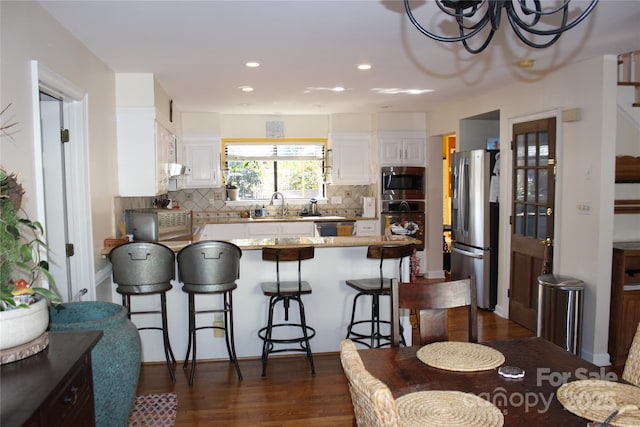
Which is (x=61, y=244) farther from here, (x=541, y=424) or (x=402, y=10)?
(x=541, y=424)

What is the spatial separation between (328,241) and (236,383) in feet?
4.43

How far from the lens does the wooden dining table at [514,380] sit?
157 centimetres

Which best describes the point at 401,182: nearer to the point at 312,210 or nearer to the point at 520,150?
the point at 312,210

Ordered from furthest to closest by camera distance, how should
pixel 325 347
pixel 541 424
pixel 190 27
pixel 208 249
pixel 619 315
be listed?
1. pixel 325 347
2. pixel 619 315
3. pixel 208 249
4. pixel 190 27
5. pixel 541 424

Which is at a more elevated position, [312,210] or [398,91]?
[398,91]

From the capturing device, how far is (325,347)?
4285mm

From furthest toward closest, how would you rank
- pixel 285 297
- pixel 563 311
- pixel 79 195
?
pixel 563 311
pixel 285 297
pixel 79 195

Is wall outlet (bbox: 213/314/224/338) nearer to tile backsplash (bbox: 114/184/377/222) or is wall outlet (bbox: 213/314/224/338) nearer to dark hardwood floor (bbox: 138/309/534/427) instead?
dark hardwood floor (bbox: 138/309/534/427)

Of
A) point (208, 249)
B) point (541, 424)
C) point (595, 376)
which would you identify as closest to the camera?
point (541, 424)

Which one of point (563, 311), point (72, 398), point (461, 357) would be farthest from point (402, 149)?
point (72, 398)

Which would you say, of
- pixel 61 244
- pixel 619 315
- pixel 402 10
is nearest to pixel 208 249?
pixel 61 244

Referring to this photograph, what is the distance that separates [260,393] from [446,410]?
87.1 inches

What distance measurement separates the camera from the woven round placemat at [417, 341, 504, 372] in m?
1.92

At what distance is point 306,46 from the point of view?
141 inches
